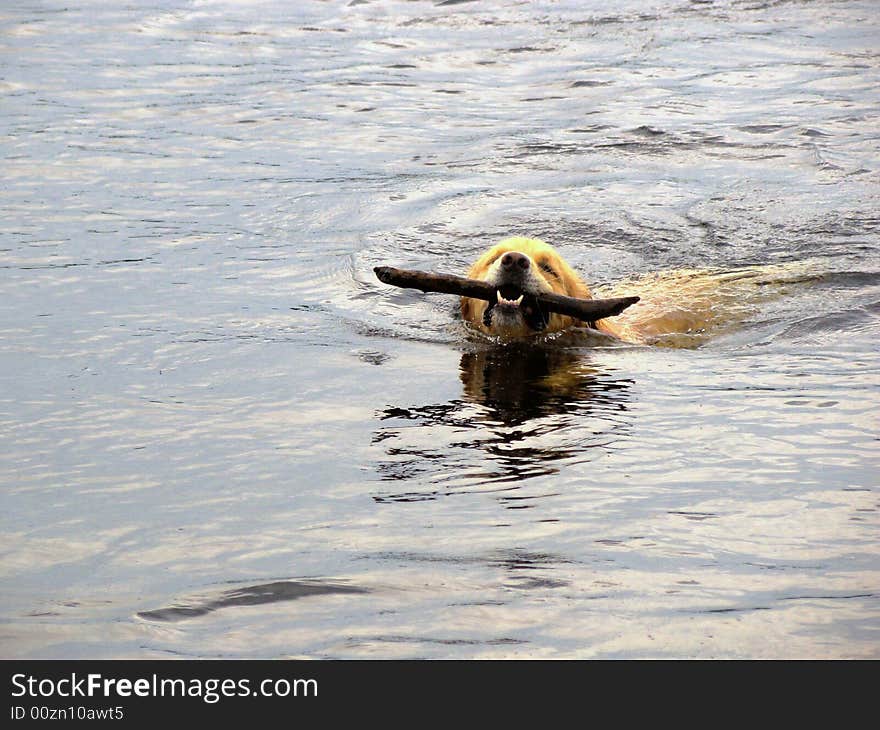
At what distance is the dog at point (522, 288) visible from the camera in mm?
7613

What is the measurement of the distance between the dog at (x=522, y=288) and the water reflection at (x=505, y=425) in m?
0.14

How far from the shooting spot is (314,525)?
5.32 m

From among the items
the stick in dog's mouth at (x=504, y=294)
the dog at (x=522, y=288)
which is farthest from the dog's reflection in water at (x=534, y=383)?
the stick in dog's mouth at (x=504, y=294)

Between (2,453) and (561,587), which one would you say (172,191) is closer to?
(2,453)

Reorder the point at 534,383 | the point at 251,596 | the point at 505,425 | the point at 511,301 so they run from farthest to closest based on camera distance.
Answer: the point at 511,301, the point at 534,383, the point at 505,425, the point at 251,596

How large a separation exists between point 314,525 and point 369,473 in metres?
0.60

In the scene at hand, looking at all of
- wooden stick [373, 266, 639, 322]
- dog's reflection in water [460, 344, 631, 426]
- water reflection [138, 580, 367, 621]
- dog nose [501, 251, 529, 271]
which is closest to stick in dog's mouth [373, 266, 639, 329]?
wooden stick [373, 266, 639, 322]

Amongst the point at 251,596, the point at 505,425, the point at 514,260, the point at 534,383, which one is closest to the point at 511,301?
the point at 514,260

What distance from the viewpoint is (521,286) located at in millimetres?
7641

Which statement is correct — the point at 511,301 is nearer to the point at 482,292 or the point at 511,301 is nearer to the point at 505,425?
the point at 482,292

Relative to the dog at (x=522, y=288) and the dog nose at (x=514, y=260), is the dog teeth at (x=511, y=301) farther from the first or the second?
the dog nose at (x=514, y=260)

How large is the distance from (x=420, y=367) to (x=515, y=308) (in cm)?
67

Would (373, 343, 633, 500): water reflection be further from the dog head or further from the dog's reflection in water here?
the dog head

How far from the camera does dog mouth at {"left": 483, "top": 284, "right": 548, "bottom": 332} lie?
771 centimetres
